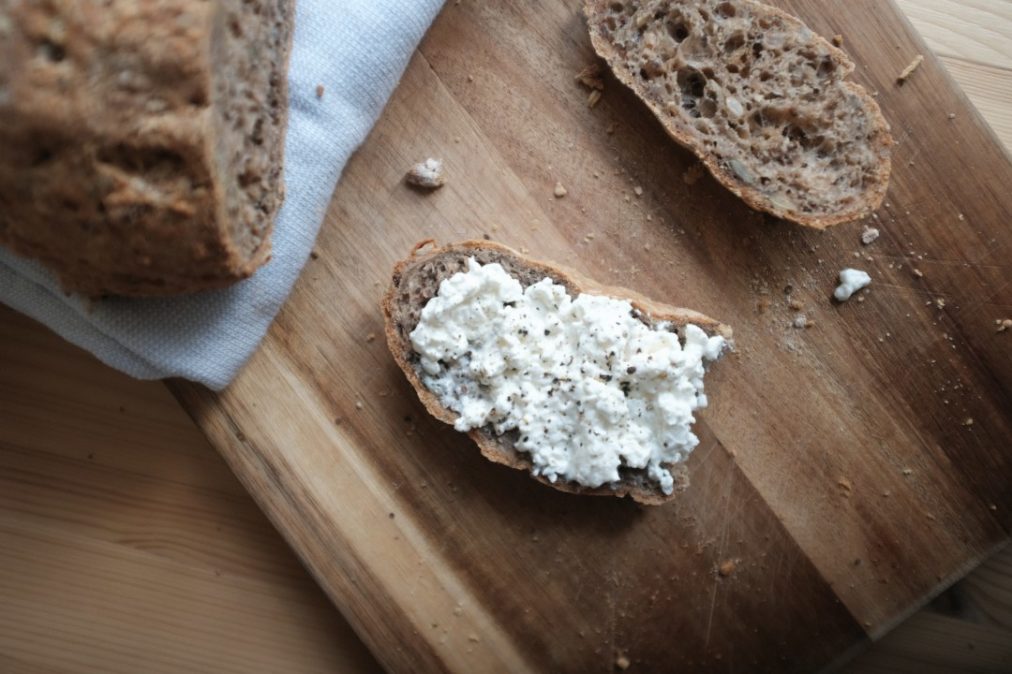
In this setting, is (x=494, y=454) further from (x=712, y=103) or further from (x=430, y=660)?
(x=712, y=103)

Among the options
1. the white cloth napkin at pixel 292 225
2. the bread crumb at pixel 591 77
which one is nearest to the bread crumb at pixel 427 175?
the white cloth napkin at pixel 292 225

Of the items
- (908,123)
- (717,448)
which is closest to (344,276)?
(717,448)

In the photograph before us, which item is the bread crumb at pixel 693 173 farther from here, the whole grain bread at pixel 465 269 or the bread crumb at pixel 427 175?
the bread crumb at pixel 427 175

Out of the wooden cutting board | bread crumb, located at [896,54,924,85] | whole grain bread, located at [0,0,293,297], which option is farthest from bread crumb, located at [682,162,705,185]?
whole grain bread, located at [0,0,293,297]

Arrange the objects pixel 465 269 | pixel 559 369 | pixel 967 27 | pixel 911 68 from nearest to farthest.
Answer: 1. pixel 559 369
2. pixel 465 269
3. pixel 911 68
4. pixel 967 27

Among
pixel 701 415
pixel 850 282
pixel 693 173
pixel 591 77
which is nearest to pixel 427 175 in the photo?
pixel 591 77

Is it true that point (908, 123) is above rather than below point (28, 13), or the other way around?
above

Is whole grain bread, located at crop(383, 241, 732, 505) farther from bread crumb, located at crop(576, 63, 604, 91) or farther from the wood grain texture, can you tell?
the wood grain texture

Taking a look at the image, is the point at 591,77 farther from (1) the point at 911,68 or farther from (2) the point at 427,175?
(1) the point at 911,68
